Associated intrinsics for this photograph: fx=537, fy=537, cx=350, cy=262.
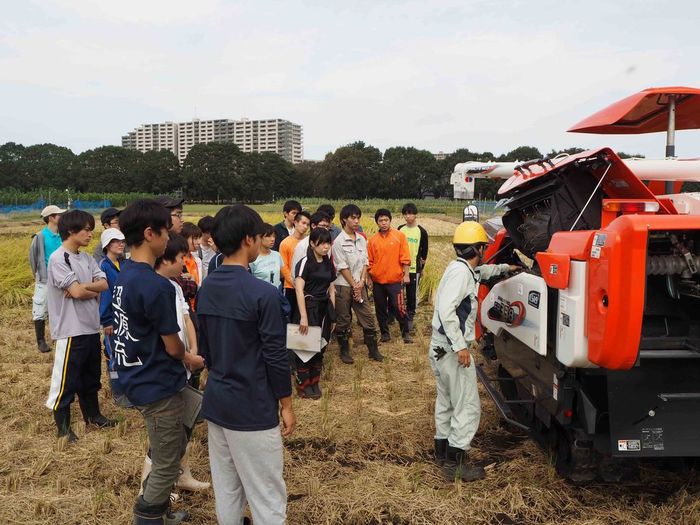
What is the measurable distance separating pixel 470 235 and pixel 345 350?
10.1 feet

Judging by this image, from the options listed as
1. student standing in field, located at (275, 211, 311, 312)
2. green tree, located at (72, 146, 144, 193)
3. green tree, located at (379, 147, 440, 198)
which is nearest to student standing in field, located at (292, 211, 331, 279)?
student standing in field, located at (275, 211, 311, 312)

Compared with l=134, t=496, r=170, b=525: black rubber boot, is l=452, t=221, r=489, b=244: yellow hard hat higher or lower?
higher

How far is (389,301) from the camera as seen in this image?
713 cm

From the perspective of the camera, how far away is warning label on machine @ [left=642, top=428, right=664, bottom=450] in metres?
2.88

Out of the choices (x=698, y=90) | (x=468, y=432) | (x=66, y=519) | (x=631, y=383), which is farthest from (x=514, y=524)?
(x=698, y=90)

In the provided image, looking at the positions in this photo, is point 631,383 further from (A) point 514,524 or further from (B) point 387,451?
(B) point 387,451

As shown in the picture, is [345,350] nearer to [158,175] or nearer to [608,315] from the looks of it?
[608,315]

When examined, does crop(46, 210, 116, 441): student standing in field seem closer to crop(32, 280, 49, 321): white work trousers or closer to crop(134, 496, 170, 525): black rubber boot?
crop(134, 496, 170, 525): black rubber boot

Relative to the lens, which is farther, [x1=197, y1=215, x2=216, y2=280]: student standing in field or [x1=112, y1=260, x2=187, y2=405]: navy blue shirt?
[x1=197, y1=215, x2=216, y2=280]: student standing in field

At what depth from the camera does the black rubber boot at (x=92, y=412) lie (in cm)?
449

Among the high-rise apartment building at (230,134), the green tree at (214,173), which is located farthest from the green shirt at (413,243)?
the high-rise apartment building at (230,134)

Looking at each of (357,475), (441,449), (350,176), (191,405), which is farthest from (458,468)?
(350,176)

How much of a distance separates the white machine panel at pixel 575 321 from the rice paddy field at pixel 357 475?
3.25ft

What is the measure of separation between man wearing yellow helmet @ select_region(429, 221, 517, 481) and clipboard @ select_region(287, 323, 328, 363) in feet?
5.55
